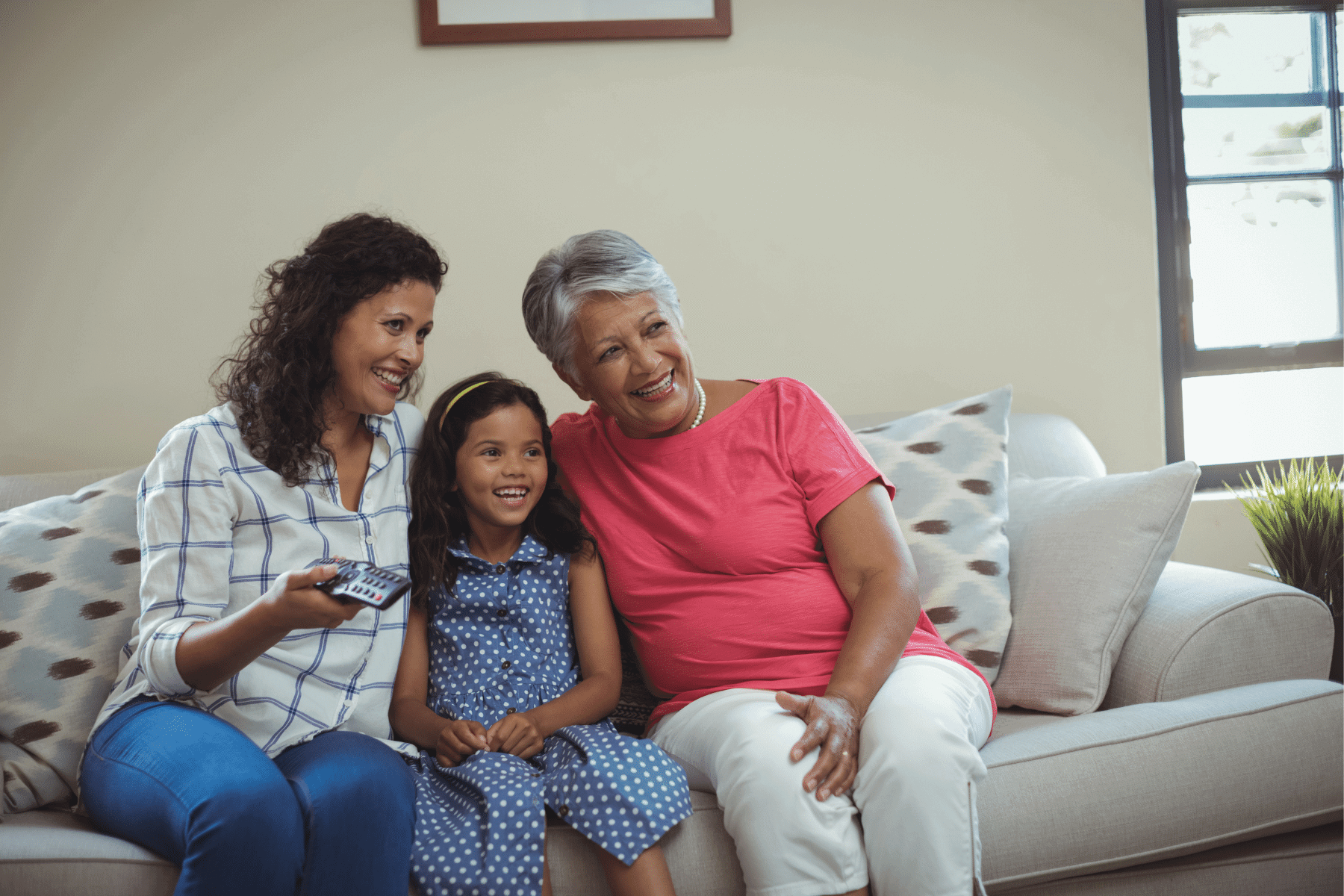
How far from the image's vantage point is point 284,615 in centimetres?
105

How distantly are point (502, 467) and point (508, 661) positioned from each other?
12.0 inches

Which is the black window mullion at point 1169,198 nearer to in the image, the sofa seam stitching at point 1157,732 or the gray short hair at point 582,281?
the sofa seam stitching at point 1157,732

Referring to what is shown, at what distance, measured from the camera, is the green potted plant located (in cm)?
182

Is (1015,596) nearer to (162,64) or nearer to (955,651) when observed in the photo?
(955,651)

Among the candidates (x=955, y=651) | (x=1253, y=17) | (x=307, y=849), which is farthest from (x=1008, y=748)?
(x=1253, y=17)

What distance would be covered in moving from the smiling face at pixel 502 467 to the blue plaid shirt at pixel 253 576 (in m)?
0.14

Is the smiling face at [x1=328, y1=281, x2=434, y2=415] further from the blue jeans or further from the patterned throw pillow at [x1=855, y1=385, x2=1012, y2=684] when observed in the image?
the patterned throw pillow at [x1=855, y1=385, x2=1012, y2=684]

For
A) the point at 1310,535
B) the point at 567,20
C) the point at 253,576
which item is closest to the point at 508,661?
the point at 253,576

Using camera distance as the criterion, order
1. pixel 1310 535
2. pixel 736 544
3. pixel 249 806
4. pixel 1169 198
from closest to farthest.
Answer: pixel 249 806 → pixel 736 544 → pixel 1310 535 → pixel 1169 198

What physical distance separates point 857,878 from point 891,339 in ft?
4.47

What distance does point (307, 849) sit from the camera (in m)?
1.05

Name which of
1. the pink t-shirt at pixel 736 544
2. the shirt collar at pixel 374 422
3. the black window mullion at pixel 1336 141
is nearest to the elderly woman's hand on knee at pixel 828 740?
the pink t-shirt at pixel 736 544

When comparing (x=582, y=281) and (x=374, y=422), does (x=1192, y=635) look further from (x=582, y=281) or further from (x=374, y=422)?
(x=374, y=422)

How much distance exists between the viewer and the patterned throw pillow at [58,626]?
132 cm
